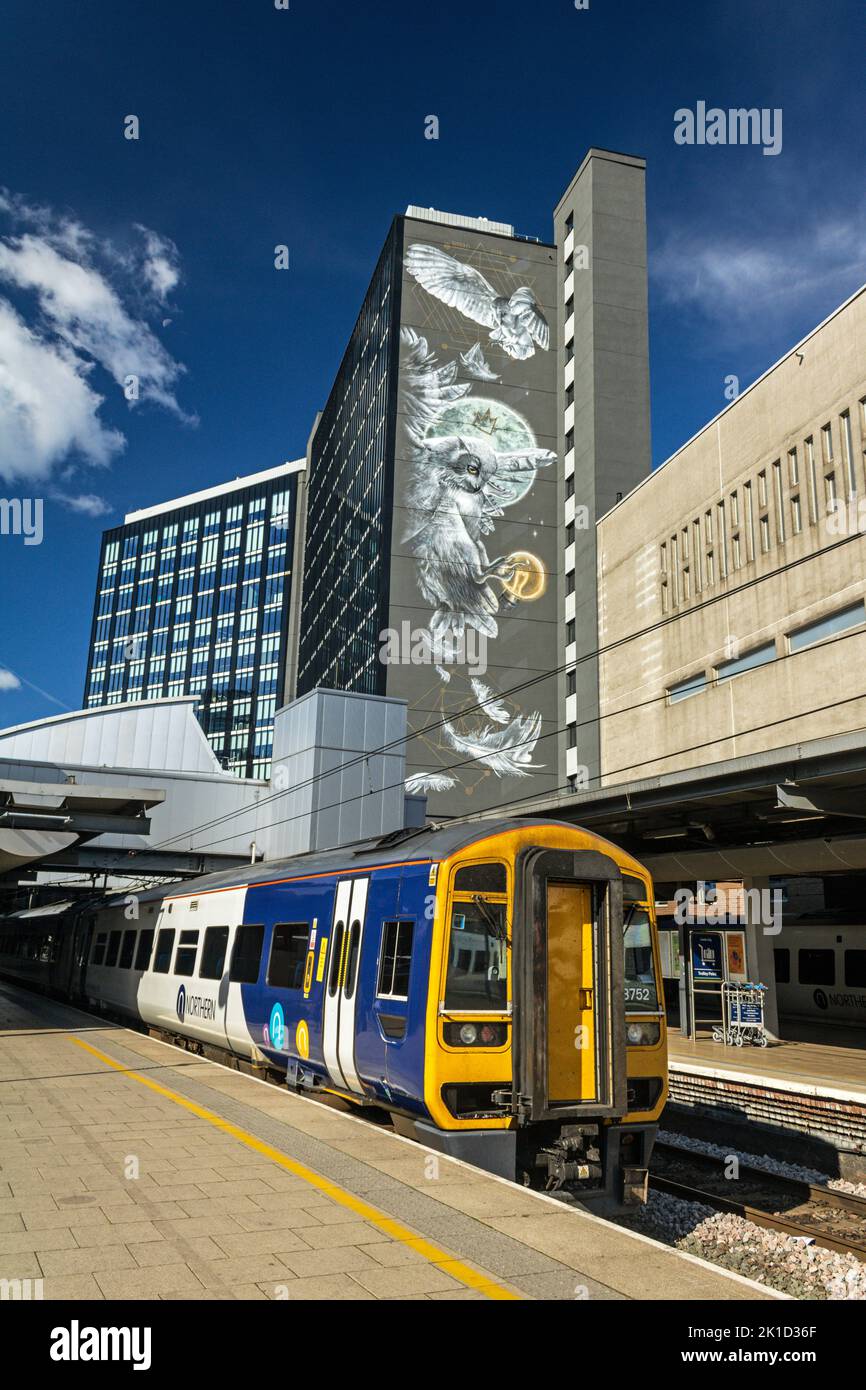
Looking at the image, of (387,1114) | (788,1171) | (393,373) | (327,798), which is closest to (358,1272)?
(387,1114)

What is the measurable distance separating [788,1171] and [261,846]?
22.7 meters

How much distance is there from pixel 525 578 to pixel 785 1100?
→ 2061 inches

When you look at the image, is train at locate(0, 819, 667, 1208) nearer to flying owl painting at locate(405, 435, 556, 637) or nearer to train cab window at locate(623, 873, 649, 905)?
train cab window at locate(623, 873, 649, 905)

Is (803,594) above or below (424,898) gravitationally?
above

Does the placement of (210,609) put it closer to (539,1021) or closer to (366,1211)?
(539,1021)

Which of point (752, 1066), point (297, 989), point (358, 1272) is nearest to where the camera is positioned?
point (358, 1272)

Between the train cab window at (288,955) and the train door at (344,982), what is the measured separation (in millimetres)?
951

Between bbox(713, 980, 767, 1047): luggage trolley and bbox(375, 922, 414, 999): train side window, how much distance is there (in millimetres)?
12152

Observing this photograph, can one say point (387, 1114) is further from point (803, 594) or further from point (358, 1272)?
point (803, 594)

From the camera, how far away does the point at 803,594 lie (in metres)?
32.1

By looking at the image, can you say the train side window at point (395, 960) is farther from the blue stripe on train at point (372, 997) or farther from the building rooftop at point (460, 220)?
the building rooftop at point (460, 220)

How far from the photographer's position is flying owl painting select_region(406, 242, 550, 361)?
66.2 m

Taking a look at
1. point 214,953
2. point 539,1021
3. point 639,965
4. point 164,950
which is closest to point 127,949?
point 164,950

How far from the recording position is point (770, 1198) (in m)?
11.6
